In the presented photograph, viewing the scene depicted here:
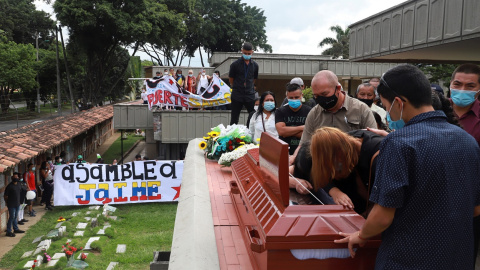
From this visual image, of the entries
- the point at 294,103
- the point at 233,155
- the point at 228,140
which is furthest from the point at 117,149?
the point at 294,103

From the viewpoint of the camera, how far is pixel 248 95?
8.65 metres

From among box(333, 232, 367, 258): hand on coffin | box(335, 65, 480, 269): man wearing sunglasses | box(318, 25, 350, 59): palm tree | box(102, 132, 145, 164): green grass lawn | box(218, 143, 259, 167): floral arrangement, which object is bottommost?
box(102, 132, 145, 164): green grass lawn

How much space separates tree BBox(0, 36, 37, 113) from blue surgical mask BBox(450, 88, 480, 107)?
40.1 m

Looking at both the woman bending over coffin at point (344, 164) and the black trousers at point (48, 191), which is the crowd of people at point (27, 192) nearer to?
the black trousers at point (48, 191)

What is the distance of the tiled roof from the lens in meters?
15.1

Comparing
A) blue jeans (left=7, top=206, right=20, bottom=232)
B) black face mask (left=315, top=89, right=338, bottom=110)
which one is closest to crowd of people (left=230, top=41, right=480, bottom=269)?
black face mask (left=315, top=89, right=338, bottom=110)

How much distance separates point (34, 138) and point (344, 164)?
19.1 meters

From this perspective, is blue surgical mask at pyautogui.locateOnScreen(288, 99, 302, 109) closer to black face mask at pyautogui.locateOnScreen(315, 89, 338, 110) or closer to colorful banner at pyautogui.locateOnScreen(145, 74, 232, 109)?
black face mask at pyautogui.locateOnScreen(315, 89, 338, 110)

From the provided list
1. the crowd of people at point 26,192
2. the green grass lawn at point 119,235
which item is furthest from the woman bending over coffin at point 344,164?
the crowd of people at point 26,192

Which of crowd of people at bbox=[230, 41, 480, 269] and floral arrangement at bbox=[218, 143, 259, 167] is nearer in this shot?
crowd of people at bbox=[230, 41, 480, 269]

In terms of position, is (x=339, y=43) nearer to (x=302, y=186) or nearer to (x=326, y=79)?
(x=326, y=79)

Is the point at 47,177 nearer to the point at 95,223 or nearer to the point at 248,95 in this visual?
the point at 95,223

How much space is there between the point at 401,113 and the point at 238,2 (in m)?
59.8

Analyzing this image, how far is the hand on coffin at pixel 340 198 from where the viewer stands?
2785mm
